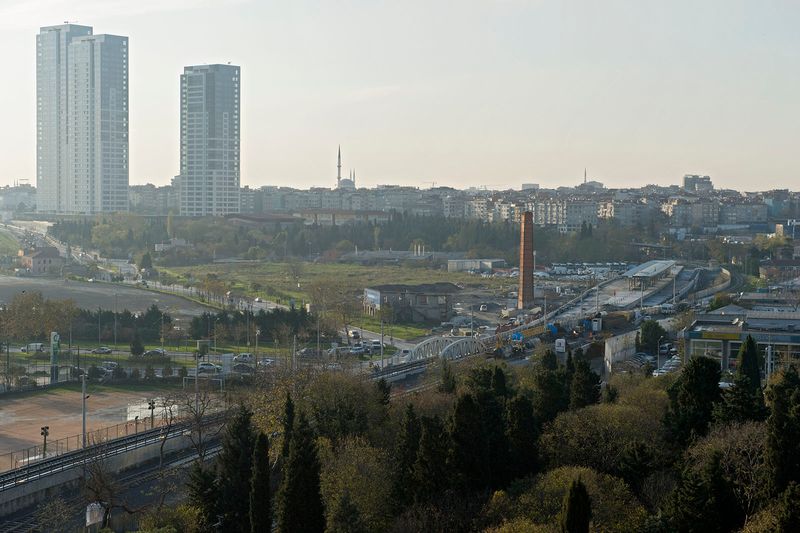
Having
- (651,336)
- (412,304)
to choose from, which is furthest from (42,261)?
(651,336)

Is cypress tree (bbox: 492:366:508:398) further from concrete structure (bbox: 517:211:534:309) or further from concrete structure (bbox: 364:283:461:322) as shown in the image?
concrete structure (bbox: 517:211:534:309)

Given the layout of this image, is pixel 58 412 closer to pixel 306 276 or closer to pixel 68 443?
pixel 68 443

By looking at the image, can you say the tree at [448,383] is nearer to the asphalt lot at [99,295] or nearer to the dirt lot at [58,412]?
the dirt lot at [58,412]

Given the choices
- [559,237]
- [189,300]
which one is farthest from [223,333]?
[559,237]

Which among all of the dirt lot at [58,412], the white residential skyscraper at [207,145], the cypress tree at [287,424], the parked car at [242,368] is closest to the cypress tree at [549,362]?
the parked car at [242,368]

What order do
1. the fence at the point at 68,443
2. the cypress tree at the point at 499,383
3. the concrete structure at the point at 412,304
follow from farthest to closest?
1. the concrete structure at the point at 412,304
2. the cypress tree at the point at 499,383
3. the fence at the point at 68,443

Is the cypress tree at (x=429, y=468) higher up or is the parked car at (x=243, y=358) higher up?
the cypress tree at (x=429, y=468)

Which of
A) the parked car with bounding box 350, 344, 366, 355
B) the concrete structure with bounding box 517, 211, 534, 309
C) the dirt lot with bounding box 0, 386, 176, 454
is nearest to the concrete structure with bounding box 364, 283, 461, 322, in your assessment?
the concrete structure with bounding box 517, 211, 534, 309
